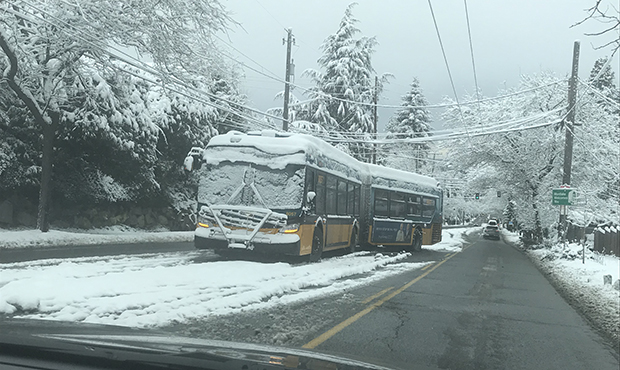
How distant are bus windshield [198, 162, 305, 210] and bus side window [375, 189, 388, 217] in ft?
25.3

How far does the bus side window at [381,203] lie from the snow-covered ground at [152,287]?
722 centimetres

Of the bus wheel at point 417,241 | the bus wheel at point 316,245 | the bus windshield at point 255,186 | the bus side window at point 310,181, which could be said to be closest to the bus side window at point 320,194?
the bus side window at point 310,181

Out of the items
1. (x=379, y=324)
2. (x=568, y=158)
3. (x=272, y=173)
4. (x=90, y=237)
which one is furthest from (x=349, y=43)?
(x=379, y=324)

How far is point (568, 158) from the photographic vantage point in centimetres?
2567

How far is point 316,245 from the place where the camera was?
604 inches

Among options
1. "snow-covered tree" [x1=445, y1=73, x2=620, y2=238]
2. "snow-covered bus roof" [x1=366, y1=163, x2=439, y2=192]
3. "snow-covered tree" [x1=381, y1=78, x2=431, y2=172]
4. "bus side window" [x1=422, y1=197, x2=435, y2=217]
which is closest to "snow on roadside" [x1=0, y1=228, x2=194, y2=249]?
"snow-covered bus roof" [x1=366, y1=163, x2=439, y2=192]

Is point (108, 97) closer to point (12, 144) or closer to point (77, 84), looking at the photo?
point (77, 84)

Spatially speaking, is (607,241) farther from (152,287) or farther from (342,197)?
(152,287)

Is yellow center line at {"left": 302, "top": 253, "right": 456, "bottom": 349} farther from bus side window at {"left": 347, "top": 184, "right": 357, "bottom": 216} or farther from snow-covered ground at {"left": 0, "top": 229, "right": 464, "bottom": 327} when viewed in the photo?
bus side window at {"left": 347, "top": 184, "right": 357, "bottom": 216}

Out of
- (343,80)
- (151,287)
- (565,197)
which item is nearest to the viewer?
(151,287)

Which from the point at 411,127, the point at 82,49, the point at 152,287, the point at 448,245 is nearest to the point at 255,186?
the point at 152,287

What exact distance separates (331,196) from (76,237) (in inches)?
374

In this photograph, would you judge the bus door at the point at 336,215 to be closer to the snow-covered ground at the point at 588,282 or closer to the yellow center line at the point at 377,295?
the yellow center line at the point at 377,295

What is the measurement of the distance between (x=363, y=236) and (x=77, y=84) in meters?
11.8
